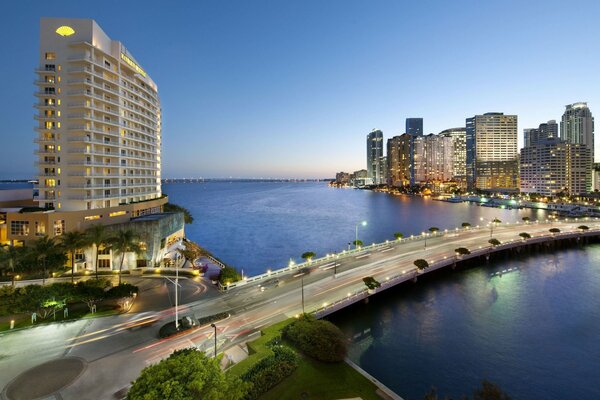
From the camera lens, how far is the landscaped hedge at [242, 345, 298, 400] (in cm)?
2590

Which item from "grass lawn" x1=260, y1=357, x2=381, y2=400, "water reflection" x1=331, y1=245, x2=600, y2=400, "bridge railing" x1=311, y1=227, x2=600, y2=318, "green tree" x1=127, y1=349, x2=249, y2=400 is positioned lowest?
"water reflection" x1=331, y1=245, x2=600, y2=400

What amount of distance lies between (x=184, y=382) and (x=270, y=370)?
1078 cm

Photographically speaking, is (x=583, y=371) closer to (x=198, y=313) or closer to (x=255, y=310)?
(x=255, y=310)

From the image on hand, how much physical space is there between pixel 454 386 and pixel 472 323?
1695cm

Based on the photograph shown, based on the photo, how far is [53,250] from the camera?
165ft

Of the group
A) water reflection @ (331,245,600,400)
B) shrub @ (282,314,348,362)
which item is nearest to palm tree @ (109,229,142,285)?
shrub @ (282,314,348,362)

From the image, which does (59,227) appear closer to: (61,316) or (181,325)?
(61,316)

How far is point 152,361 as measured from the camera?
2969 cm

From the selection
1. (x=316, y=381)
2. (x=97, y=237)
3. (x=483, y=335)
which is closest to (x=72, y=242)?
(x=97, y=237)

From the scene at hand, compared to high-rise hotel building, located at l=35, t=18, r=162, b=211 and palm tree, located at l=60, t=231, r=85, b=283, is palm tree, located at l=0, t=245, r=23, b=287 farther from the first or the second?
high-rise hotel building, located at l=35, t=18, r=162, b=211

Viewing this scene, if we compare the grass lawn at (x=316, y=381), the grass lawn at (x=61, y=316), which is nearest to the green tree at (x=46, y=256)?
the grass lawn at (x=61, y=316)

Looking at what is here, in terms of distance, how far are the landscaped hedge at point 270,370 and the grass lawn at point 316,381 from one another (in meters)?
0.44

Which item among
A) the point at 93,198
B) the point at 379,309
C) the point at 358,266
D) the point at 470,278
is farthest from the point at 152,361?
the point at 470,278

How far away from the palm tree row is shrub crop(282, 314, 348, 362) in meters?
29.1
